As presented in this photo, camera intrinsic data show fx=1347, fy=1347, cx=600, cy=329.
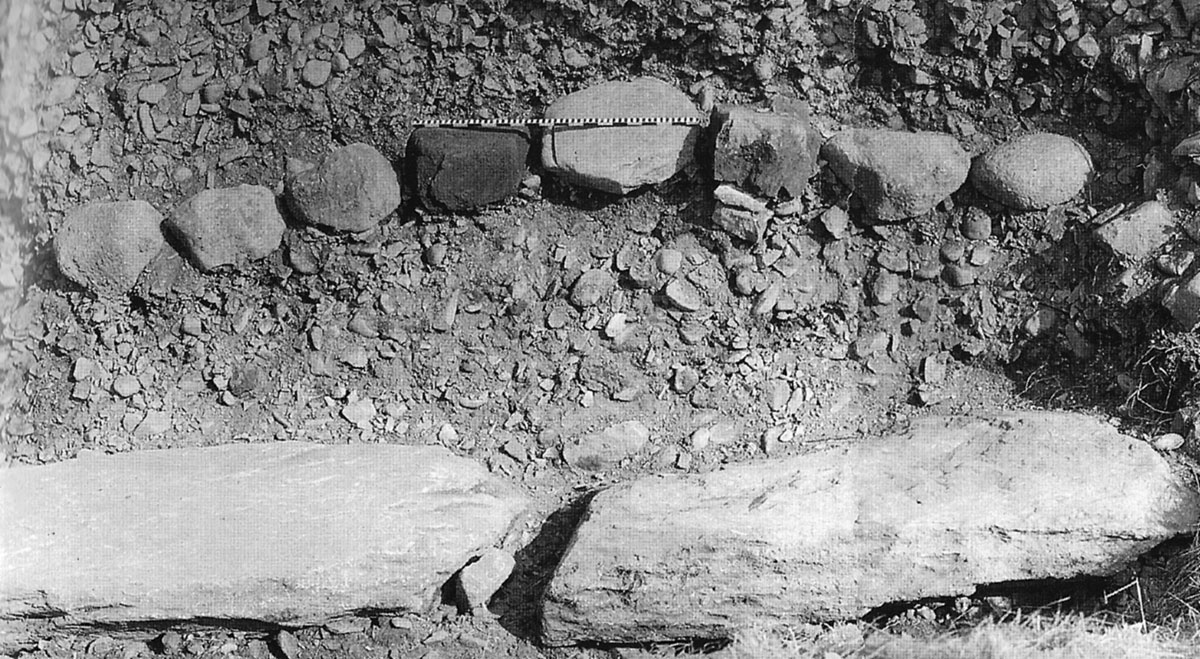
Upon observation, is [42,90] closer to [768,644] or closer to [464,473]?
[464,473]

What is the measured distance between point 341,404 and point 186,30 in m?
1.32

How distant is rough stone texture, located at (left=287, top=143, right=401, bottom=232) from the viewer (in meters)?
4.15

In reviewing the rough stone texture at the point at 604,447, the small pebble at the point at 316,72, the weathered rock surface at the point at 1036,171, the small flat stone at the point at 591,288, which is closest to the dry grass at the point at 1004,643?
the rough stone texture at the point at 604,447

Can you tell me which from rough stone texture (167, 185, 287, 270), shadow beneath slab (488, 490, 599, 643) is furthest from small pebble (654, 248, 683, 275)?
rough stone texture (167, 185, 287, 270)

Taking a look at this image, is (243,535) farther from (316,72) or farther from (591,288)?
(316,72)

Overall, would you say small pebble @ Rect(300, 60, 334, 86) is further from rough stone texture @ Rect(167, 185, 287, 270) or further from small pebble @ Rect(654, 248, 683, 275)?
small pebble @ Rect(654, 248, 683, 275)

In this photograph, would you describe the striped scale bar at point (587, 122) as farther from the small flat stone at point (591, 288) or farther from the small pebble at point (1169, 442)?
the small pebble at point (1169, 442)


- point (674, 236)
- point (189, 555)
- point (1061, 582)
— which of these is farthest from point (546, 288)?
point (1061, 582)

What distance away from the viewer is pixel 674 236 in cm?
413

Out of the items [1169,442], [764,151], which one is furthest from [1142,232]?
[764,151]

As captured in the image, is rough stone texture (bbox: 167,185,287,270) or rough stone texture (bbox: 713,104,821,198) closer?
rough stone texture (bbox: 713,104,821,198)

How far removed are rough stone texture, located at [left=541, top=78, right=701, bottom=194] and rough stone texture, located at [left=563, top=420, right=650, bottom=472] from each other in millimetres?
741

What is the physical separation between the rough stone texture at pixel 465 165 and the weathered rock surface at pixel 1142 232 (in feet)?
5.75

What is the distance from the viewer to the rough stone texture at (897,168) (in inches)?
157
